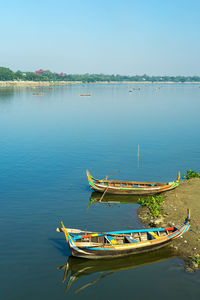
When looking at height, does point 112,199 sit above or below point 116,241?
below

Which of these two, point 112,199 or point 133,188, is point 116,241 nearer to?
point 112,199

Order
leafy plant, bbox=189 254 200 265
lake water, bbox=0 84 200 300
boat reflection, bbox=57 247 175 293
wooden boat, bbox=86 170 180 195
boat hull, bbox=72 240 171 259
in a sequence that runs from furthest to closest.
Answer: wooden boat, bbox=86 170 180 195 < boat hull, bbox=72 240 171 259 < leafy plant, bbox=189 254 200 265 < boat reflection, bbox=57 247 175 293 < lake water, bbox=0 84 200 300

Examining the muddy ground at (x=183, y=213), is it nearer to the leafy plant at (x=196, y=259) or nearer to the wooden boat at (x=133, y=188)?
the leafy plant at (x=196, y=259)

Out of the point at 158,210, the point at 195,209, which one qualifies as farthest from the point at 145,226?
the point at 195,209

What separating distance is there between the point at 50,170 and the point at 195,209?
24.5m

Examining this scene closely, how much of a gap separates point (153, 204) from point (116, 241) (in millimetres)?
9567

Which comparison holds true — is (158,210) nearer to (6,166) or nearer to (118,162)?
(118,162)

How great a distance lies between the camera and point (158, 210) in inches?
1303

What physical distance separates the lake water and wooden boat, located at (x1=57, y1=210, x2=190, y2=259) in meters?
0.90

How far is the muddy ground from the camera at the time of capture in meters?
26.1

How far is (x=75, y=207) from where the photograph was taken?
35.3 metres

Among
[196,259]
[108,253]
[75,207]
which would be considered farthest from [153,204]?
[108,253]

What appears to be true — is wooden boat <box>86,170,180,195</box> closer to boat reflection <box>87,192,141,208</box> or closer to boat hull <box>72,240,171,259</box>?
boat reflection <box>87,192,141,208</box>

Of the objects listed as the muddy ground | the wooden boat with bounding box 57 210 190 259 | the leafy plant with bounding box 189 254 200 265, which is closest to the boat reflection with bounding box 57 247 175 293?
the wooden boat with bounding box 57 210 190 259
